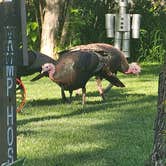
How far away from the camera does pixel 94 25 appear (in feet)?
78.7

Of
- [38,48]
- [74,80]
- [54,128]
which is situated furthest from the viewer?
[38,48]

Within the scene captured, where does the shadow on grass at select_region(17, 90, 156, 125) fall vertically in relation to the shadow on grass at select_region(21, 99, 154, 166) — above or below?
below

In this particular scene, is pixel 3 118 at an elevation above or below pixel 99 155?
above

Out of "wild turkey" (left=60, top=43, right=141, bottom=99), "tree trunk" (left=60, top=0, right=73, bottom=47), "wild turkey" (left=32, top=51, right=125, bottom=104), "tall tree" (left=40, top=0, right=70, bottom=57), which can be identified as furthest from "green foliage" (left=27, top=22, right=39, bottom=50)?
"wild turkey" (left=32, top=51, right=125, bottom=104)

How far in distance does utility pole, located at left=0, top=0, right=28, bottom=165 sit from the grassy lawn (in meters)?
1.94

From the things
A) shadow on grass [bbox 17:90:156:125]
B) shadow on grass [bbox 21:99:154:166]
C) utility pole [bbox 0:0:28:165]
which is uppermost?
utility pole [bbox 0:0:28:165]

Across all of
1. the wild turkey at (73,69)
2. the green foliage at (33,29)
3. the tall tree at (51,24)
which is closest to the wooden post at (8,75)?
the wild turkey at (73,69)

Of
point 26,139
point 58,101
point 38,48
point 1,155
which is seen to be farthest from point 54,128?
point 38,48

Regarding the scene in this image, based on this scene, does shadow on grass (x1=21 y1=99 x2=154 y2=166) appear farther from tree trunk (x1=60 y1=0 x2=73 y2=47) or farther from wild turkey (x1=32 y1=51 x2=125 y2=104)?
tree trunk (x1=60 y1=0 x2=73 y2=47)

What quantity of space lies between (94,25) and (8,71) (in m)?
19.9

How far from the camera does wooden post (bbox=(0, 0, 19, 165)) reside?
414 cm

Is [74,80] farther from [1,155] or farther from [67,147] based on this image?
[1,155]

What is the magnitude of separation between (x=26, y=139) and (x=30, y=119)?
1609mm

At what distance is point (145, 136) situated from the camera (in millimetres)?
7551
